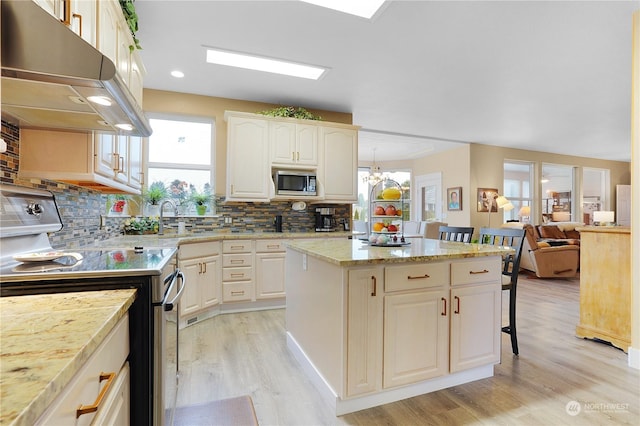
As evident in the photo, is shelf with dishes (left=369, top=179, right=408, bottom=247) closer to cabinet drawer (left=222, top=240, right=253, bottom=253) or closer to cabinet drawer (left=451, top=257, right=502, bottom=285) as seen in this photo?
cabinet drawer (left=451, top=257, right=502, bottom=285)

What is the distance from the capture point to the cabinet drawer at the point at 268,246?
3.79 meters

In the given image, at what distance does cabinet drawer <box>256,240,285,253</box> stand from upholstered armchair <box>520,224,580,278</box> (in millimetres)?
4612

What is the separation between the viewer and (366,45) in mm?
2988

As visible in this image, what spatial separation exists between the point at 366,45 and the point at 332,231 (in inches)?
95.5

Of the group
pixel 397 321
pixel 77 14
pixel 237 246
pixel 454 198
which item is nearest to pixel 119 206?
pixel 237 246

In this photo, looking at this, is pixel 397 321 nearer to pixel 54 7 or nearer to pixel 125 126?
pixel 125 126

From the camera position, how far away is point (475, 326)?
2.15 m

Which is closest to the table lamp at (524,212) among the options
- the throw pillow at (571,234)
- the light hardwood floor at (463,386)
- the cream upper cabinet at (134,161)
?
the throw pillow at (571,234)

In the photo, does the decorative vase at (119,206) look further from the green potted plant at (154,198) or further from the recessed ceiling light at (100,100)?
the recessed ceiling light at (100,100)

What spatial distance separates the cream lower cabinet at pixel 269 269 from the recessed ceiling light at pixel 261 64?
1.95m

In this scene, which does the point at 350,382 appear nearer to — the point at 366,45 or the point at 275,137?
the point at 366,45

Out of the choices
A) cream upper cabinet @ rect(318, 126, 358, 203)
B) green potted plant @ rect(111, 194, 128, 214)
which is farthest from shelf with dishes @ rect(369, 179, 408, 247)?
green potted plant @ rect(111, 194, 128, 214)

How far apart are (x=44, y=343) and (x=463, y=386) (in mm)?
2331

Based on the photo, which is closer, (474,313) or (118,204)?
(474,313)
